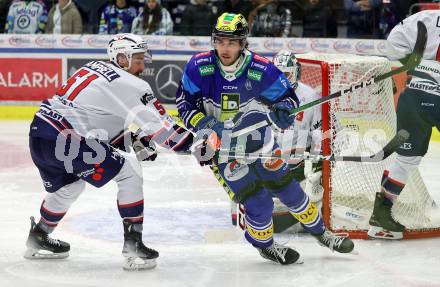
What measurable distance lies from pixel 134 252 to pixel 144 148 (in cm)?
54

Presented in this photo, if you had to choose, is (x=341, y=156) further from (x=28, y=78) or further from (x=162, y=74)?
(x=28, y=78)

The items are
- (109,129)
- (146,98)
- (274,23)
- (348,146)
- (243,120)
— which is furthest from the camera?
(274,23)

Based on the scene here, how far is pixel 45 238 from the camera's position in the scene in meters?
4.41

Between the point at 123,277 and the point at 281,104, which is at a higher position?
the point at 281,104

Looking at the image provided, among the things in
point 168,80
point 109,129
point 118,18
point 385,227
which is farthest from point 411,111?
point 118,18

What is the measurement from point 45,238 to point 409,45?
207 centimetres

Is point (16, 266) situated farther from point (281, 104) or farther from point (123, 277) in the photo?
point (281, 104)

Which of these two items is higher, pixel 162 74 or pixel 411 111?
pixel 411 111

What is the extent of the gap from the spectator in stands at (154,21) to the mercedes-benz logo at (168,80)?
0.37m

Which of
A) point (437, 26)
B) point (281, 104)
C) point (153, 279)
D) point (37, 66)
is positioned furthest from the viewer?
point (37, 66)

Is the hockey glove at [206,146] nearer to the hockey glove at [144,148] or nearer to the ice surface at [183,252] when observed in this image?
the hockey glove at [144,148]

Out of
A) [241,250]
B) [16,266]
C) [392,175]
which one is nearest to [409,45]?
[392,175]

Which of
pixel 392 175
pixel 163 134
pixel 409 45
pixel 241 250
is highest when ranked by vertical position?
pixel 409 45

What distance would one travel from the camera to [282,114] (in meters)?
4.33
